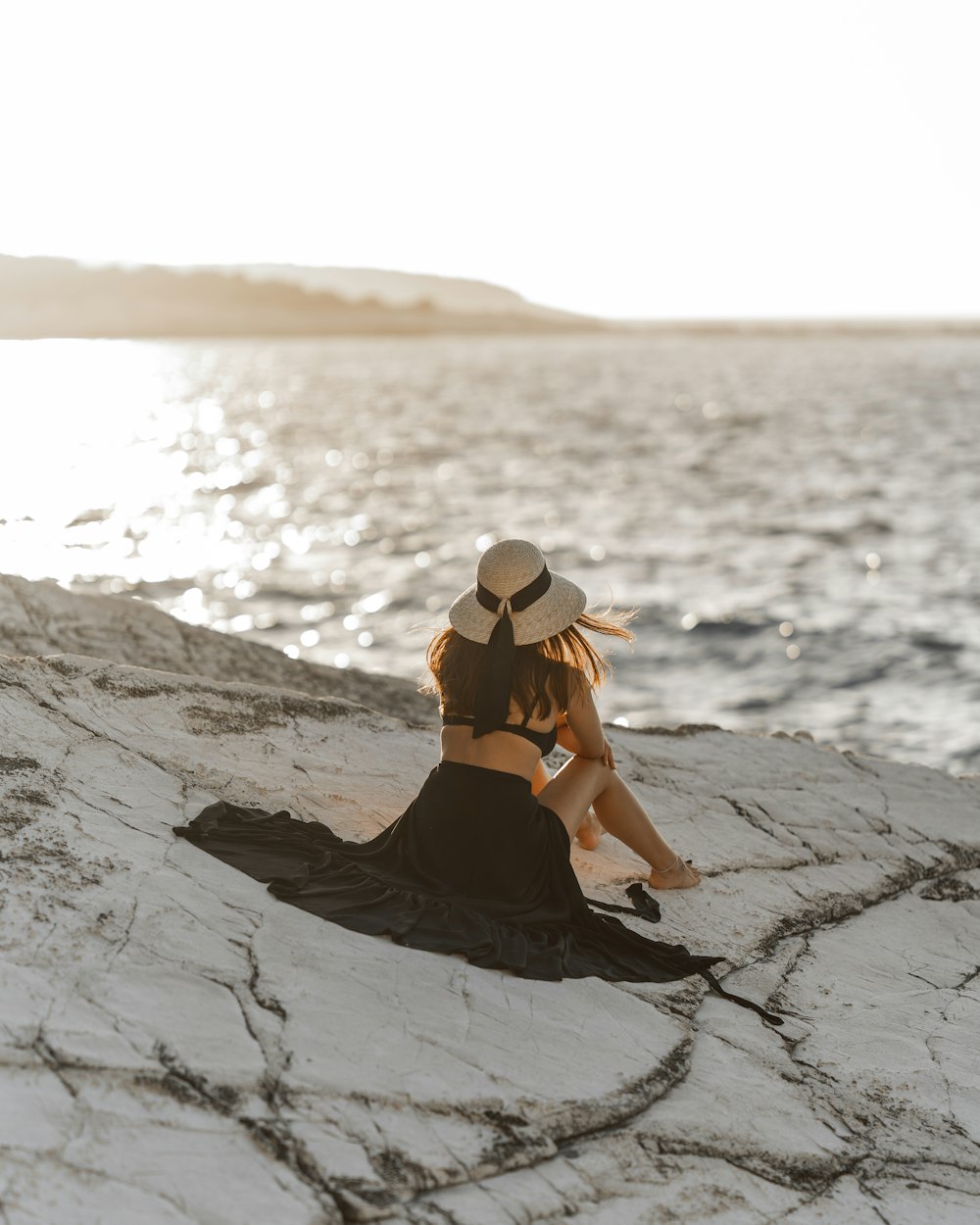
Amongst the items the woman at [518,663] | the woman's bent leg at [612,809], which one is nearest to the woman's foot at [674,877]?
the woman's bent leg at [612,809]

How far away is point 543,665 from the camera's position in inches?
171

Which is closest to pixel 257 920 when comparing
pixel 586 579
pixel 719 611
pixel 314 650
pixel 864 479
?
pixel 314 650

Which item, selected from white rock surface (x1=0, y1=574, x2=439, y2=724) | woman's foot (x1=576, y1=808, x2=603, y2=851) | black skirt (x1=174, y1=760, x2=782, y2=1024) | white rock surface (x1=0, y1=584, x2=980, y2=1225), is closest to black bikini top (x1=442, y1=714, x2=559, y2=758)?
black skirt (x1=174, y1=760, x2=782, y2=1024)

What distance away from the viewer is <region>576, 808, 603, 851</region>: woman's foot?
17.4 feet

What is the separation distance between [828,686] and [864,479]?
16201mm

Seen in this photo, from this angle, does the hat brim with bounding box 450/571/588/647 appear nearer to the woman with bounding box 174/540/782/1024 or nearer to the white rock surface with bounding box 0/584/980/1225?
the woman with bounding box 174/540/782/1024

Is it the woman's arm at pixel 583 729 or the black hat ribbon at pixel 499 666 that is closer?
the black hat ribbon at pixel 499 666

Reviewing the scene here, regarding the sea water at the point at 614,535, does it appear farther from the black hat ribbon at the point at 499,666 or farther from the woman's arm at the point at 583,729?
the black hat ribbon at the point at 499,666

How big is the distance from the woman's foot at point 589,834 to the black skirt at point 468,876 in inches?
34.5

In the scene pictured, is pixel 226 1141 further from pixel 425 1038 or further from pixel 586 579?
pixel 586 579

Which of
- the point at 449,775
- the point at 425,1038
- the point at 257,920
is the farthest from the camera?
the point at 449,775

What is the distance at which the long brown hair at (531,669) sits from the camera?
4.31m

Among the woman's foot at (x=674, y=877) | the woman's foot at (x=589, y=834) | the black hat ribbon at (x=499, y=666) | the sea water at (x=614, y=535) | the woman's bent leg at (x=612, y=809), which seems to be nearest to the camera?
the black hat ribbon at (x=499, y=666)

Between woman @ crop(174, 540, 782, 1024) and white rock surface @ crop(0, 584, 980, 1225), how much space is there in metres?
0.15
